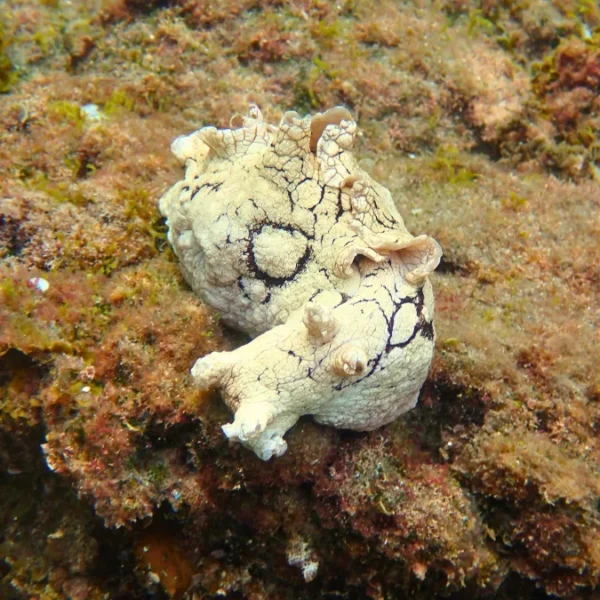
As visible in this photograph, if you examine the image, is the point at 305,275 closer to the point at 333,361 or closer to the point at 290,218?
the point at 290,218

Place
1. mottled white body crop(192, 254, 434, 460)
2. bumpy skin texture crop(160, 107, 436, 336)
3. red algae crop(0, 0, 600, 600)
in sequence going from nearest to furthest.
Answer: mottled white body crop(192, 254, 434, 460) < bumpy skin texture crop(160, 107, 436, 336) < red algae crop(0, 0, 600, 600)

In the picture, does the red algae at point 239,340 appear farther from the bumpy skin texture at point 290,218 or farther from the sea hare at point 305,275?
the bumpy skin texture at point 290,218

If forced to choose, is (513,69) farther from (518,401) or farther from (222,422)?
(222,422)

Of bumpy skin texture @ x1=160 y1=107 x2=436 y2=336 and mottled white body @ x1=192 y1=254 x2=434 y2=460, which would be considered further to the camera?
bumpy skin texture @ x1=160 y1=107 x2=436 y2=336

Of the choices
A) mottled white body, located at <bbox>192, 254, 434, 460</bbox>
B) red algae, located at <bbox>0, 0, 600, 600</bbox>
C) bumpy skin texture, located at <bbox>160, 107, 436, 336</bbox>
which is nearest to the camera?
mottled white body, located at <bbox>192, 254, 434, 460</bbox>

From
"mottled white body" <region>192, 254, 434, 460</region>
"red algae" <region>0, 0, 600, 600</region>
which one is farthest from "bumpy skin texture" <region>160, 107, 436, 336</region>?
"red algae" <region>0, 0, 600, 600</region>

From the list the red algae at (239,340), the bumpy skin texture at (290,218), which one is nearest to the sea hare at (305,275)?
the bumpy skin texture at (290,218)

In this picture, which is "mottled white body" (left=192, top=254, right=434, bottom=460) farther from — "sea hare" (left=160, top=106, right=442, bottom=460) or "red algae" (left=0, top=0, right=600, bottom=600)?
"red algae" (left=0, top=0, right=600, bottom=600)
